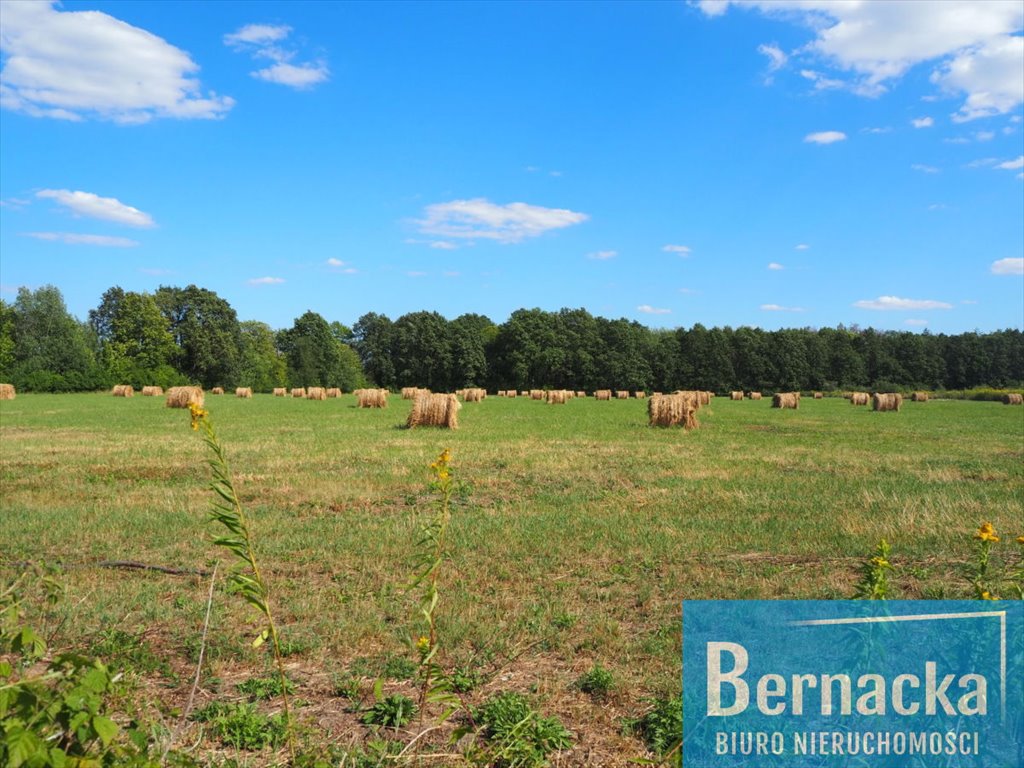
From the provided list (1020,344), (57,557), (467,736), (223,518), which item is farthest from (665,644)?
(1020,344)

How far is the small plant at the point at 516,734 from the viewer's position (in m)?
3.47

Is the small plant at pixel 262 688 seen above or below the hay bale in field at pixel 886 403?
below

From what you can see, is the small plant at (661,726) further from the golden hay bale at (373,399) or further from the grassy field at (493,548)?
the golden hay bale at (373,399)

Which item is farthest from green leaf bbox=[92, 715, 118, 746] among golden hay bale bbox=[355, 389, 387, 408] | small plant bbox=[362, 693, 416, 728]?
golden hay bale bbox=[355, 389, 387, 408]

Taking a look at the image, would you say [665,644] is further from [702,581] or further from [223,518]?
[223,518]

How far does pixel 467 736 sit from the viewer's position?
3869 millimetres

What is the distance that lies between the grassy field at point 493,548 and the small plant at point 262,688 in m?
0.08

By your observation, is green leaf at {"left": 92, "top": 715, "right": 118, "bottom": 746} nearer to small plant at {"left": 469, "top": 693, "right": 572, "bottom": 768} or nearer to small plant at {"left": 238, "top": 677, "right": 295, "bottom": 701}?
small plant at {"left": 469, "top": 693, "right": 572, "bottom": 768}

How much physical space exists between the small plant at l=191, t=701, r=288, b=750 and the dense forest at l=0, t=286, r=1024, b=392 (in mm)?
82982

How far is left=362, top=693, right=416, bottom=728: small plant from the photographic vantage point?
12.8 ft

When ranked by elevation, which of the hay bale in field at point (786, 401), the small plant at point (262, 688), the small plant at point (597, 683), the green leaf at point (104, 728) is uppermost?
the hay bale in field at point (786, 401)

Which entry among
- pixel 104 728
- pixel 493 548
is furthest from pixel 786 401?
pixel 104 728

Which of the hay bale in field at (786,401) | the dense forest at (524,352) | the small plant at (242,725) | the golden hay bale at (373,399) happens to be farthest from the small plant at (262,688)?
the dense forest at (524,352)

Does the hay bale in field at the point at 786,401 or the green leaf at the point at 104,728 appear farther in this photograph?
the hay bale in field at the point at 786,401
